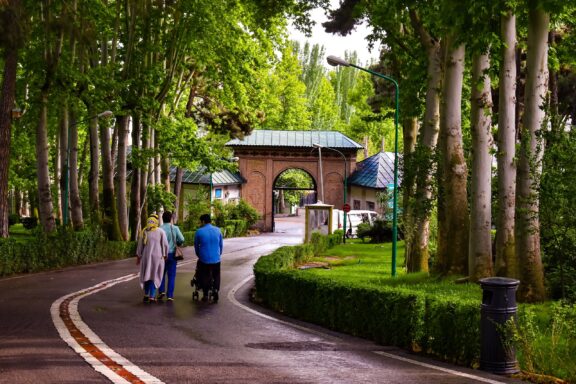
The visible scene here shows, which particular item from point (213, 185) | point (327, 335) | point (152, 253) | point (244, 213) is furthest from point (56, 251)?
point (213, 185)

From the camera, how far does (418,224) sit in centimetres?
2281

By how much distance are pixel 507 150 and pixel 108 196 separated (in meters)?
23.1

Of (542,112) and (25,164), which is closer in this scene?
(542,112)

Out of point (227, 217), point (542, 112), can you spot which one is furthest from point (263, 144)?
point (542, 112)

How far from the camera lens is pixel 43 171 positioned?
28.0 meters

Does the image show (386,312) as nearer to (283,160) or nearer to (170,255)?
(170,255)

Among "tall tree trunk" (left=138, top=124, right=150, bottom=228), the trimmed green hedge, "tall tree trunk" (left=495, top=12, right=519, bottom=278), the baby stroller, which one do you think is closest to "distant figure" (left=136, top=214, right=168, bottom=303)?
the baby stroller

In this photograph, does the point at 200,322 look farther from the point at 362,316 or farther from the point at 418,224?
the point at 418,224

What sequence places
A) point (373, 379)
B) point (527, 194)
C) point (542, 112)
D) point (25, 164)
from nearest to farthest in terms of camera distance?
A: 1. point (373, 379)
2. point (527, 194)
3. point (542, 112)
4. point (25, 164)

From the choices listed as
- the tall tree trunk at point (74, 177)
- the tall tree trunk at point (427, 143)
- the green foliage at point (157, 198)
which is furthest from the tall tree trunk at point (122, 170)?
the tall tree trunk at point (427, 143)

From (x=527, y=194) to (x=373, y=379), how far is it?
6.95 meters

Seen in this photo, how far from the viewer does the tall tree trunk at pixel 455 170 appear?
1944cm

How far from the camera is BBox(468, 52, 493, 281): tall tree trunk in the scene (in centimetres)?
1767

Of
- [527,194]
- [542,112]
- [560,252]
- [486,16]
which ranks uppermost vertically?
[486,16]
